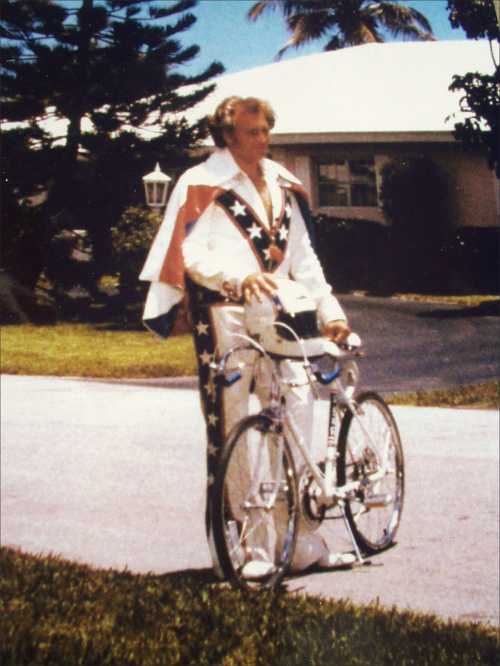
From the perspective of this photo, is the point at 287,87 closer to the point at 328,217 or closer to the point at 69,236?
the point at 328,217

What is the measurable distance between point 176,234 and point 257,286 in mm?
171

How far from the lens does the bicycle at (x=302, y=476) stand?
2432 millimetres

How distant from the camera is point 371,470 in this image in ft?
9.10

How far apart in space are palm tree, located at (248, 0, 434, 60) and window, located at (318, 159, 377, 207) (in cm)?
31

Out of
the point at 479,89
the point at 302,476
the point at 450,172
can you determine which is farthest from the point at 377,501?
the point at 479,89

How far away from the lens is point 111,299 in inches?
100

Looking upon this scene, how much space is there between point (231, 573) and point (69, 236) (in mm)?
707

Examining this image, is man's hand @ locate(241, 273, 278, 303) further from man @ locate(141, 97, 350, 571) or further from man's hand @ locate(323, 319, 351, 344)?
man's hand @ locate(323, 319, 351, 344)

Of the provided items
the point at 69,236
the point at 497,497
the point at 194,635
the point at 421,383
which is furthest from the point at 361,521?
the point at 497,497

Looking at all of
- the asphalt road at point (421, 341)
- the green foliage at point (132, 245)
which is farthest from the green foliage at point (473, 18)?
the green foliage at point (132, 245)

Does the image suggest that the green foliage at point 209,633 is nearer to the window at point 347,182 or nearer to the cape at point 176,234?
the window at point 347,182

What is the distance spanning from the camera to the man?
2316 millimetres

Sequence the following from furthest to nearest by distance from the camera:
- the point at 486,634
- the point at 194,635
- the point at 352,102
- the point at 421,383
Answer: the point at 486,634, the point at 194,635, the point at 421,383, the point at 352,102

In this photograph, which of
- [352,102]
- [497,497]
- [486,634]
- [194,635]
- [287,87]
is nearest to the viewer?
[287,87]
